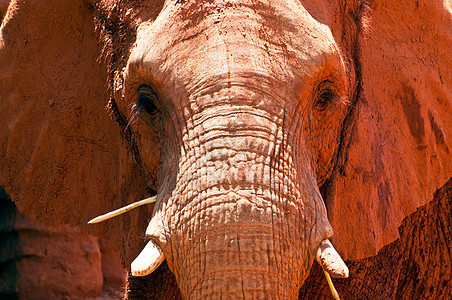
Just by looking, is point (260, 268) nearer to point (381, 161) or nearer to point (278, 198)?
point (278, 198)

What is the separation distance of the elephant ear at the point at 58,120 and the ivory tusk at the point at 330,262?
1.29 meters


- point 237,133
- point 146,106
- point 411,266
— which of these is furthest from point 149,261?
point 411,266

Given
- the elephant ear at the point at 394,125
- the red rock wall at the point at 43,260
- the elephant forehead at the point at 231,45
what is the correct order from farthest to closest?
1. the red rock wall at the point at 43,260
2. the elephant ear at the point at 394,125
3. the elephant forehead at the point at 231,45

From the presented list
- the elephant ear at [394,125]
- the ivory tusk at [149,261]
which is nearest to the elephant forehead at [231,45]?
the elephant ear at [394,125]

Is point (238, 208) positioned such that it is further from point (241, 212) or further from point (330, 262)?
point (330, 262)

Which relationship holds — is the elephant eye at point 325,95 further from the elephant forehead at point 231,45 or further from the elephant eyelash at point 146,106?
the elephant eyelash at point 146,106

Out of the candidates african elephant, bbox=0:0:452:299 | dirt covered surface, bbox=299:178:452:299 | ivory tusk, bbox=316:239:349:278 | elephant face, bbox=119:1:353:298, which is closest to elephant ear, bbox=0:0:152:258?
african elephant, bbox=0:0:452:299

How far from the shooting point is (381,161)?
3795 millimetres

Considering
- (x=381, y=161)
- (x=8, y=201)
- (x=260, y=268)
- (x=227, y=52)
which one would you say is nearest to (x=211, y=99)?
(x=227, y=52)

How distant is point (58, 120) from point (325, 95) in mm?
1491

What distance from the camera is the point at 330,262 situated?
296 centimetres

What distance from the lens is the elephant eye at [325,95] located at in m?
3.44

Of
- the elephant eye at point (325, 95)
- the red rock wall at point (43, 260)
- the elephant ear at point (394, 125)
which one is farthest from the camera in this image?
the red rock wall at point (43, 260)

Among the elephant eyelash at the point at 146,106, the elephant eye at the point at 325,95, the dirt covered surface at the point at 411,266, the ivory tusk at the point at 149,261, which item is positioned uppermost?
the elephant eye at the point at 325,95
